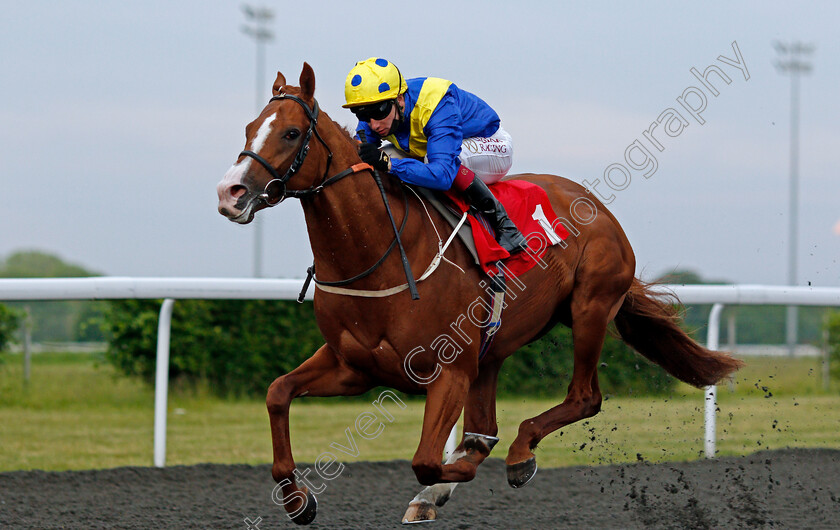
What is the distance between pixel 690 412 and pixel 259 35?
21.1 meters

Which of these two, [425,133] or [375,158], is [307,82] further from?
[425,133]

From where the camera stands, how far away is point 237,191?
2826 millimetres

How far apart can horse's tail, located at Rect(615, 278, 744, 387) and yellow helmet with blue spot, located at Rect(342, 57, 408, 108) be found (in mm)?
1985

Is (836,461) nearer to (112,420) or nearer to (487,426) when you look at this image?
(487,426)

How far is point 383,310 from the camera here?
3361 mm

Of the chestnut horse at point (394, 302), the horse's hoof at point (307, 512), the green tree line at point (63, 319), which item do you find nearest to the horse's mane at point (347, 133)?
the chestnut horse at point (394, 302)


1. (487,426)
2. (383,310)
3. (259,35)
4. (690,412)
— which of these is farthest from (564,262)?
(259,35)

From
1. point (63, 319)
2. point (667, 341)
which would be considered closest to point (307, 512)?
point (667, 341)

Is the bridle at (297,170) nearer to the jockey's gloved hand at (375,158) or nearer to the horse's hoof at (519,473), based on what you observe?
the jockey's gloved hand at (375,158)

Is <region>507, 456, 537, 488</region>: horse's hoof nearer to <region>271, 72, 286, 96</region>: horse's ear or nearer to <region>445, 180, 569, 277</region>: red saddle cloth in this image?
<region>445, 180, 569, 277</region>: red saddle cloth

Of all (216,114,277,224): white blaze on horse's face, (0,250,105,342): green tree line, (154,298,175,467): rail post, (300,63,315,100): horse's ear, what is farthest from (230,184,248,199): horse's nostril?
(0,250,105,342): green tree line

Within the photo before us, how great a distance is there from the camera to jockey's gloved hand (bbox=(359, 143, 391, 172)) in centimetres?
340

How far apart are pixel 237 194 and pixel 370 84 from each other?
82 cm

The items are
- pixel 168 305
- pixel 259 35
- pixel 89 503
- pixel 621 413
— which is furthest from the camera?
Answer: pixel 259 35
